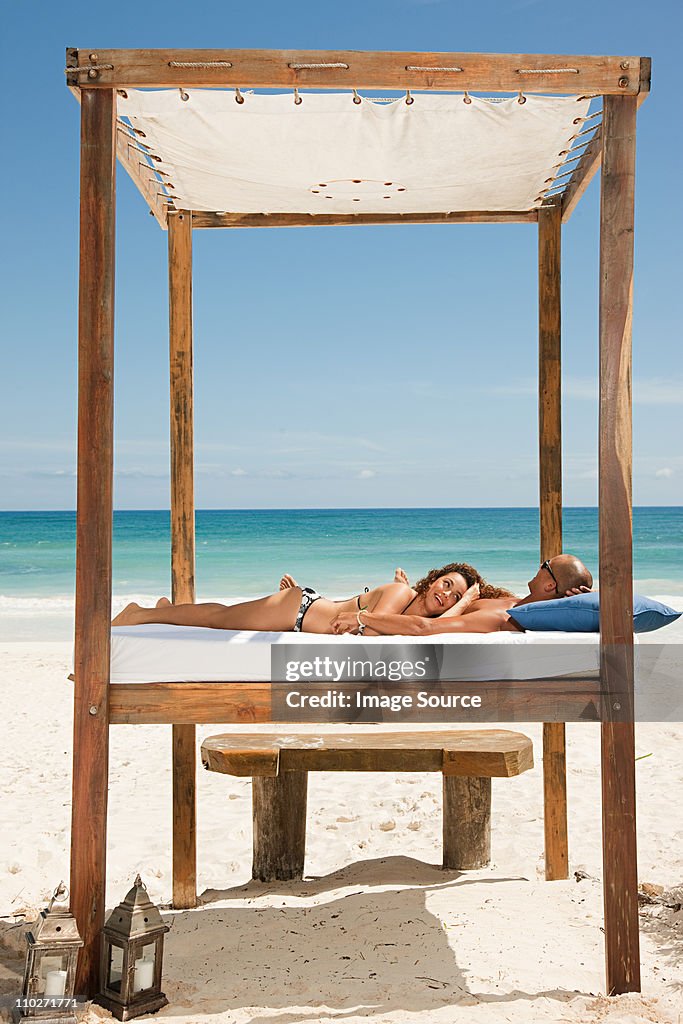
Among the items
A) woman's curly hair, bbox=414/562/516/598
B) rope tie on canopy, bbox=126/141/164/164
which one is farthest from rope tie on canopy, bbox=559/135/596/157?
woman's curly hair, bbox=414/562/516/598

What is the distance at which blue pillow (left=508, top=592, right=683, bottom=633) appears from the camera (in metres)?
3.06

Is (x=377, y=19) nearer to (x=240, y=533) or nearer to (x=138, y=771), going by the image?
(x=240, y=533)

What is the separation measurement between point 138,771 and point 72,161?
17949mm

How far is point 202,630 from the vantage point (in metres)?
3.20

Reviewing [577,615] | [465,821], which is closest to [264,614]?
[577,615]

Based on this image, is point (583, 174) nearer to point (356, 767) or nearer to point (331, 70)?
point (331, 70)

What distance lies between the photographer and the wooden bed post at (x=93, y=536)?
110 inches

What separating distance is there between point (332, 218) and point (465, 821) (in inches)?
106

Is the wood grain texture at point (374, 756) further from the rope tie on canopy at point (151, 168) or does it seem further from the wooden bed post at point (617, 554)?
the rope tie on canopy at point (151, 168)

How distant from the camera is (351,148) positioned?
3.16 meters

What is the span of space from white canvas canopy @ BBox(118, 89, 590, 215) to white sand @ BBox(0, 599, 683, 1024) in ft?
8.71

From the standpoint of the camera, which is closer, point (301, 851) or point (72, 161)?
point (301, 851)

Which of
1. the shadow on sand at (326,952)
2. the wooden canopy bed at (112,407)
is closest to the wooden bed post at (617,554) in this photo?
the wooden canopy bed at (112,407)

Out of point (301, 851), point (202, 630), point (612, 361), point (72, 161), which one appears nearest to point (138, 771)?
point (301, 851)
